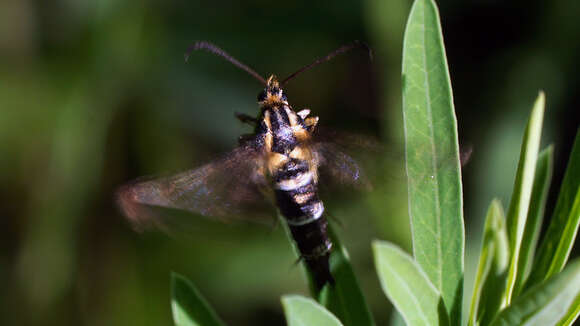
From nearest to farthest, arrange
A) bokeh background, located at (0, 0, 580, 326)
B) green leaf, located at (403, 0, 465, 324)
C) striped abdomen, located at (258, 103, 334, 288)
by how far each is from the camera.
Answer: green leaf, located at (403, 0, 465, 324) → striped abdomen, located at (258, 103, 334, 288) → bokeh background, located at (0, 0, 580, 326)

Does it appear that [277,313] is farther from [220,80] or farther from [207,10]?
[207,10]

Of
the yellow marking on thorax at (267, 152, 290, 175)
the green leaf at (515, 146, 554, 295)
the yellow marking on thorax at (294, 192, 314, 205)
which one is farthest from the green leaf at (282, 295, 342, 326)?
the yellow marking on thorax at (267, 152, 290, 175)

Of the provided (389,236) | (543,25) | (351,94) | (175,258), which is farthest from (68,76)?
(543,25)

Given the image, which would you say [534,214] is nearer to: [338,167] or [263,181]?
[338,167]

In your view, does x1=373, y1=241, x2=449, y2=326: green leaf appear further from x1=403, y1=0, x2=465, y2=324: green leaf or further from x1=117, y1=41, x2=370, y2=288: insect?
x1=117, y1=41, x2=370, y2=288: insect

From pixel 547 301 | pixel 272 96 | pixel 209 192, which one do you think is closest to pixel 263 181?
pixel 209 192
